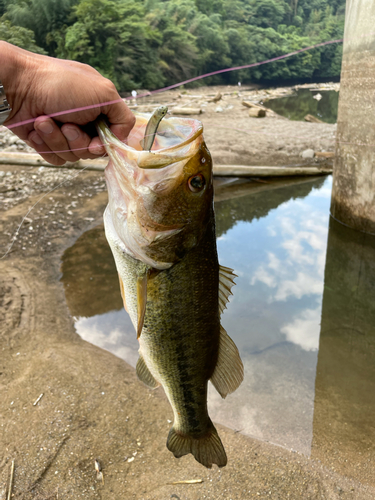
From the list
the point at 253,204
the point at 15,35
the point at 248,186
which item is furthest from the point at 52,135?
the point at 15,35

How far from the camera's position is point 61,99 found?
77.0 inches

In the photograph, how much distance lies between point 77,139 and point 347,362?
3.80m

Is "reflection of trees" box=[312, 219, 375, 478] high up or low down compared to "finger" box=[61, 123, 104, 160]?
down

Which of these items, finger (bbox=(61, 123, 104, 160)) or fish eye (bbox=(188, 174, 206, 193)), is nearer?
fish eye (bbox=(188, 174, 206, 193))

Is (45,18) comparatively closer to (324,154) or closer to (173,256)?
(324,154)

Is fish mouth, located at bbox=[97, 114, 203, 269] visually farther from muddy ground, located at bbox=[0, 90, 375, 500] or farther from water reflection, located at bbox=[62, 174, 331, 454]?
water reflection, located at bbox=[62, 174, 331, 454]

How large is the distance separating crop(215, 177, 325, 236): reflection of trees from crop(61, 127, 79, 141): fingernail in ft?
18.4

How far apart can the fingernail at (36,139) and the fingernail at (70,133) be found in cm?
25

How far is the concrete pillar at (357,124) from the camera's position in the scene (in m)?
6.06

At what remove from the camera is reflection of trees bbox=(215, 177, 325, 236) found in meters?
8.24

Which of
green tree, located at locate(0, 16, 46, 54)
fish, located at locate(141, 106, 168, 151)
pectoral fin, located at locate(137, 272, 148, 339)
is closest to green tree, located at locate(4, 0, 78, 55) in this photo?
green tree, located at locate(0, 16, 46, 54)

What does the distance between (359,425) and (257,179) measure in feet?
25.8

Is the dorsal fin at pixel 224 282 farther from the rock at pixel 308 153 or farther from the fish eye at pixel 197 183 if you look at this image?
the rock at pixel 308 153

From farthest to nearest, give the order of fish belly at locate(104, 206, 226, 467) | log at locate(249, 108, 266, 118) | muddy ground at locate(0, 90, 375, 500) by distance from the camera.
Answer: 1. log at locate(249, 108, 266, 118)
2. muddy ground at locate(0, 90, 375, 500)
3. fish belly at locate(104, 206, 226, 467)
